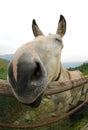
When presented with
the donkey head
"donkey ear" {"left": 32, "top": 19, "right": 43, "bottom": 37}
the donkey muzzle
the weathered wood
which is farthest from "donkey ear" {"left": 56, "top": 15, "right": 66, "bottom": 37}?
the donkey muzzle

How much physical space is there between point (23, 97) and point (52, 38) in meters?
1.35

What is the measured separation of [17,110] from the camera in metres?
8.72

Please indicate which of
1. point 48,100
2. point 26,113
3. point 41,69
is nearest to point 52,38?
point 41,69

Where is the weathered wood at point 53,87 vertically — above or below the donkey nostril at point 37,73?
below

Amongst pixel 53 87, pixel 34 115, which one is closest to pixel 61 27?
pixel 53 87

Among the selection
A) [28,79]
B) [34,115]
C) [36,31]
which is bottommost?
[34,115]

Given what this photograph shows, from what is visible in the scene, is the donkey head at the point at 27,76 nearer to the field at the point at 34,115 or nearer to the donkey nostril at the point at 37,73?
the donkey nostril at the point at 37,73

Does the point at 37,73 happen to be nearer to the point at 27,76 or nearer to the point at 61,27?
the point at 27,76

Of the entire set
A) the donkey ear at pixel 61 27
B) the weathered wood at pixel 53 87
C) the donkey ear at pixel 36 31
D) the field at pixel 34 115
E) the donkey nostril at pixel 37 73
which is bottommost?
the field at pixel 34 115

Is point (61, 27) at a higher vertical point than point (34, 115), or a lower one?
higher

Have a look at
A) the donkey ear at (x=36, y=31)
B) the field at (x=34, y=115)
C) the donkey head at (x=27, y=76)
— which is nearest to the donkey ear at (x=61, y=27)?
the donkey ear at (x=36, y=31)

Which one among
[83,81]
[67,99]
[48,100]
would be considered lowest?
[48,100]

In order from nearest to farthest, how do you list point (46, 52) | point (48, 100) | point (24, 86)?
point (24, 86), point (46, 52), point (48, 100)

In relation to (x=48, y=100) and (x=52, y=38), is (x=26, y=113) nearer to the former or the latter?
(x=48, y=100)
